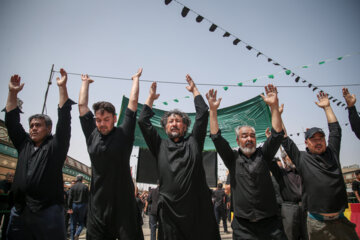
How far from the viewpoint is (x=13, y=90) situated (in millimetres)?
3260

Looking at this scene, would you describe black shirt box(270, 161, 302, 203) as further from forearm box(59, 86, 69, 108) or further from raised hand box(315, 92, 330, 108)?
forearm box(59, 86, 69, 108)

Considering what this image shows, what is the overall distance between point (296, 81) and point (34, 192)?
7795 mm

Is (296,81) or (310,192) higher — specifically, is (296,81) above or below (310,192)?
above

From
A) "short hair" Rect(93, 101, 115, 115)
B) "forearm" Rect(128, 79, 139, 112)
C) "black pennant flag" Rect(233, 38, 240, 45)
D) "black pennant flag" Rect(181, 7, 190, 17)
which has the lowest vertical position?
"short hair" Rect(93, 101, 115, 115)

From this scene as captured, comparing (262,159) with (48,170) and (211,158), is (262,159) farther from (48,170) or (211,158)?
(211,158)

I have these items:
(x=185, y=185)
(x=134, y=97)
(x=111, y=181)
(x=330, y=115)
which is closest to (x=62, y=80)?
(x=134, y=97)

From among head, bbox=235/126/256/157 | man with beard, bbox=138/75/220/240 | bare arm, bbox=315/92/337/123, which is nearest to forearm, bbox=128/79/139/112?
man with beard, bbox=138/75/220/240

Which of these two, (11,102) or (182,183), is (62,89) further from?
(182,183)

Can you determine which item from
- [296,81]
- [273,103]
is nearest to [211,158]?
[296,81]

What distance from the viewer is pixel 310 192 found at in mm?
2967

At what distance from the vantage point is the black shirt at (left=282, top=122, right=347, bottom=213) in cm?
280

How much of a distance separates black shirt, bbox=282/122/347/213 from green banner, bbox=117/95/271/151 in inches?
138

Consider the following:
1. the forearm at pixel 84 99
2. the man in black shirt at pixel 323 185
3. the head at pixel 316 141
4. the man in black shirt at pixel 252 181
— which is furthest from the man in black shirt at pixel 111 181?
the head at pixel 316 141

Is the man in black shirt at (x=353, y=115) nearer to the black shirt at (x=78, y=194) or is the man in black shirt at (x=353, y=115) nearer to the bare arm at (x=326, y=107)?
the bare arm at (x=326, y=107)
